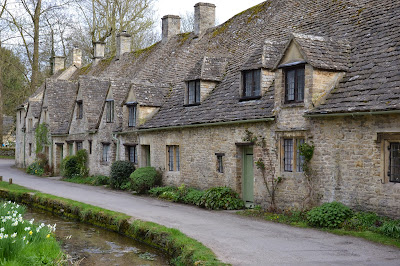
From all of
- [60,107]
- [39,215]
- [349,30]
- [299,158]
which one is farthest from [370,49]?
[60,107]

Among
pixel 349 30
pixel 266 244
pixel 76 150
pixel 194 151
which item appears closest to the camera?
pixel 266 244

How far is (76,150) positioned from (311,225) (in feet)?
67.9

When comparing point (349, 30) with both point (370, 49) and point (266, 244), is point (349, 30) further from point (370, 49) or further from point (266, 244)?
point (266, 244)

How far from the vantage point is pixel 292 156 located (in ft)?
48.6

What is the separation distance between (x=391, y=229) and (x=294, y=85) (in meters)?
5.38

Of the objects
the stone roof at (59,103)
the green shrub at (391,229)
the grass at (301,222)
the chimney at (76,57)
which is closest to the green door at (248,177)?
the grass at (301,222)

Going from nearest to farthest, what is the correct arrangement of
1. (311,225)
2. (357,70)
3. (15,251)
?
(15,251), (311,225), (357,70)

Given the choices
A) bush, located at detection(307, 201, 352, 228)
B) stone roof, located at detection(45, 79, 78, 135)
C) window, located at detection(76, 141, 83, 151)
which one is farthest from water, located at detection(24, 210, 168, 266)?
stone roof, located at detection(45, 79, 78, 135)

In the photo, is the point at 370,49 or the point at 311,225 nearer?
the point at 311,225

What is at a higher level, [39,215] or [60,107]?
[60,107]

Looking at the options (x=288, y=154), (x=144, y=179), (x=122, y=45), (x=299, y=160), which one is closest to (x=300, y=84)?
(x=288, y=154)

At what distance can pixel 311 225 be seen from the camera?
42.3 feet

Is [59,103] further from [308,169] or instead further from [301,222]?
[301,222]

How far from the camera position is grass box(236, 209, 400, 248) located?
10859 millimetres
